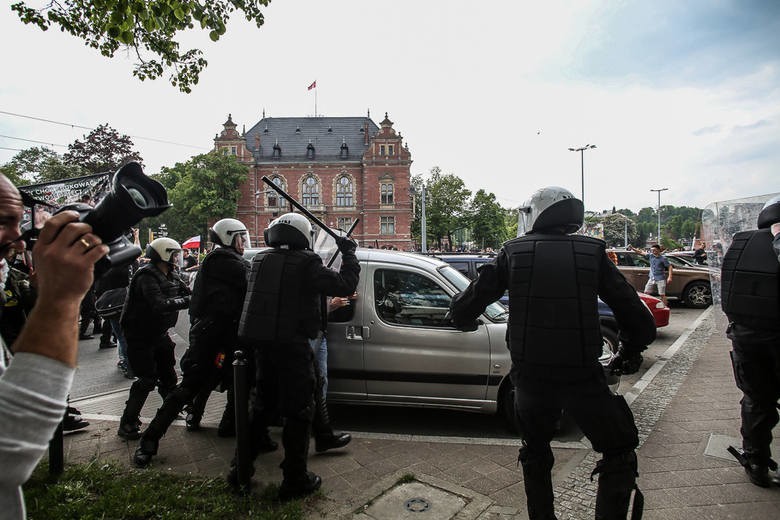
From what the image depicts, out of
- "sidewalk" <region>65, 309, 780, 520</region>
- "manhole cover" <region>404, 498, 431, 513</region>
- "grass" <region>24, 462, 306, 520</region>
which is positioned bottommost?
"sidewalk" <region>65, 309, 780, 520</region>

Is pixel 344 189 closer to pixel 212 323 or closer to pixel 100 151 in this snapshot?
pixel 100 151

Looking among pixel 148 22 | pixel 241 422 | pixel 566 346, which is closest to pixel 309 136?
pixel 148 22

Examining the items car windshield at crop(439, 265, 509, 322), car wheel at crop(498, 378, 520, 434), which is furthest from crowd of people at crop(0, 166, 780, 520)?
car wheel at crop(498, 378, 520, 434)

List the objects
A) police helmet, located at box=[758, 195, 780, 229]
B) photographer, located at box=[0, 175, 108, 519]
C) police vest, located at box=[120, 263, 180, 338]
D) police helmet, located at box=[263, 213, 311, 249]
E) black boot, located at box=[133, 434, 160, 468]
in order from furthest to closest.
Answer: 1. police vest, located at box=[120, 263, 180, 338]
2. black boot, located at box=[133, 434, 160, 468]
3. police helmet, located at box=[263, 213, 311, 249]
4. police helmet, located at box=[758, 195, 780, 229]
5. photographer, located at box=[0, 175, 108, 519]

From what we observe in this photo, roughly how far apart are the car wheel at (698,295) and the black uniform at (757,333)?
1219cm

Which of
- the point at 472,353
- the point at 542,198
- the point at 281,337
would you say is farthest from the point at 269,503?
the point at 542,198

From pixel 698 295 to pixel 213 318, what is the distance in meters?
14.6

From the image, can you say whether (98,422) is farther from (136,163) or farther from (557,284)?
(557,284)

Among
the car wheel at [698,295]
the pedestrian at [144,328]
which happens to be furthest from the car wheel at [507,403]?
the car wheel at [698,295]

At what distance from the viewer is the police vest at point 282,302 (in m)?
3.26

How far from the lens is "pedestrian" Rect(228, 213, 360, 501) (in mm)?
3211

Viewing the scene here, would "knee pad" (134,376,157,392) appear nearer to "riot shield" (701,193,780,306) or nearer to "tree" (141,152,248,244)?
"riot shield" (701,193,780,306)

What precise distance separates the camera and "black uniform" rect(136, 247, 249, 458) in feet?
9.19

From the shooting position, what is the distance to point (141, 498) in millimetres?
3178
